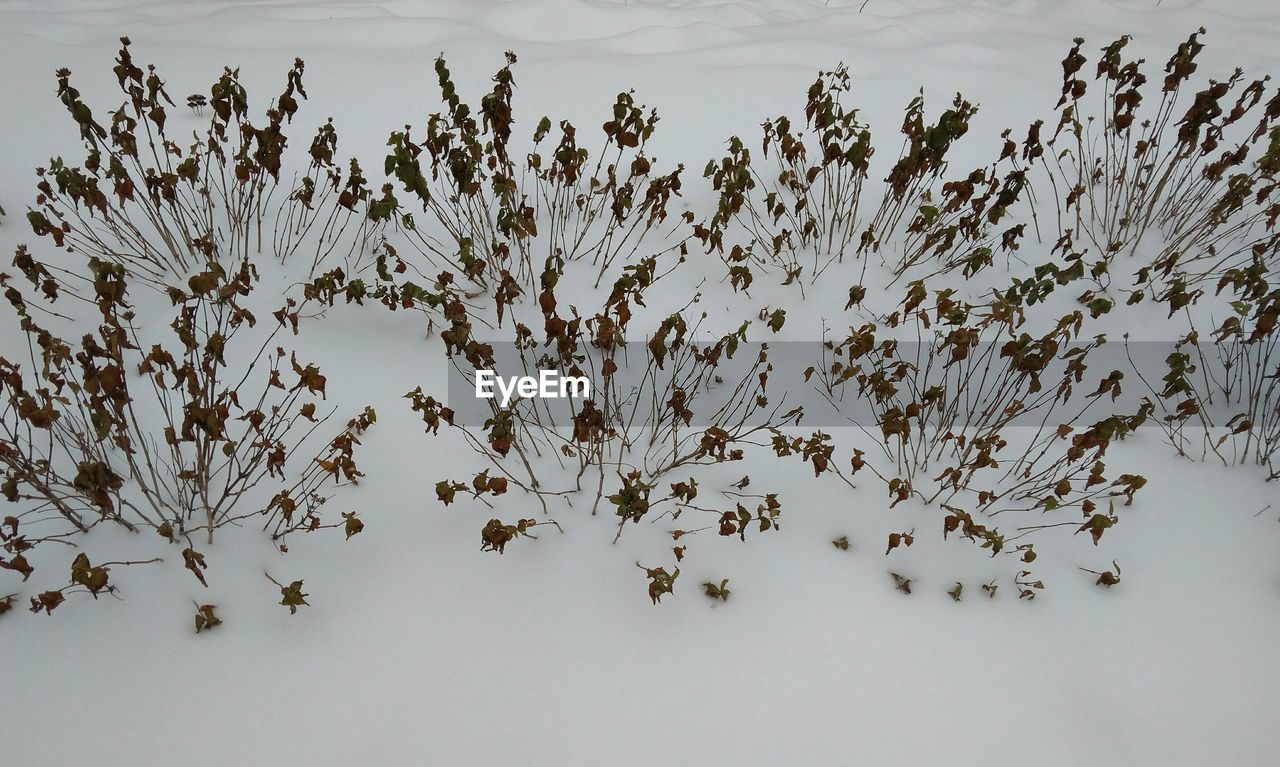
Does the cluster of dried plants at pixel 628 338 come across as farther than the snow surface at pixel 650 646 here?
Yes

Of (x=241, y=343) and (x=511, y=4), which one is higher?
(x=511, y=4)

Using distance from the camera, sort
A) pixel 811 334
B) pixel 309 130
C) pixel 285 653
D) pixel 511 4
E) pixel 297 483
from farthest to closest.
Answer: pixel 511 4, pixel 309 130, pixel 811 334, pixel 297 483, pixel 285 653

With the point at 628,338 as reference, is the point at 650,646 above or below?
below

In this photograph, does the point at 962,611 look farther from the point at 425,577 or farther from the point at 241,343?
the point at 241,343

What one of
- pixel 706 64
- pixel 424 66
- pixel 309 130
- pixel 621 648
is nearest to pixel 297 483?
pixel 621 648

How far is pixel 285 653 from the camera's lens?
6.68ft

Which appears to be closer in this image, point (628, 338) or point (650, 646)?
point (650, 646)

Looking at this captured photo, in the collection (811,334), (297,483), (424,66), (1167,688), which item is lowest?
(1167,688)

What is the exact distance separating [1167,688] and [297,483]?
284 centimetres

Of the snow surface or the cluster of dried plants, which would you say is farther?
the cluster of dried plants

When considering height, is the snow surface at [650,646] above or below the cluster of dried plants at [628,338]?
below

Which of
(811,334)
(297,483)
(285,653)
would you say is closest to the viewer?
(285,653)

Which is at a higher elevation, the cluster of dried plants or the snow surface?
the cluster of dried plants

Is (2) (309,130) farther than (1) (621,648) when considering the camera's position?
Yes
